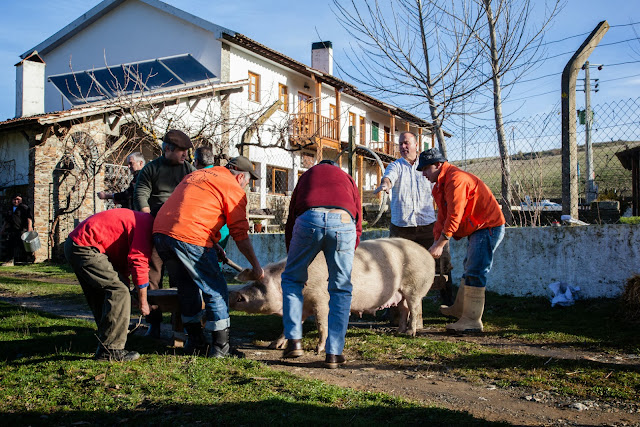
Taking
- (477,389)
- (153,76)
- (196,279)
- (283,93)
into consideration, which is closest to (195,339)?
(196,279)

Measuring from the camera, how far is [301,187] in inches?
182

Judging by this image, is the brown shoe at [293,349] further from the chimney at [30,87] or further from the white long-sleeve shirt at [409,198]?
the chimney at [30,87]

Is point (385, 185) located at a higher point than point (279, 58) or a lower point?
lower

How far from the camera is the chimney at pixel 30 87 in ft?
60.4

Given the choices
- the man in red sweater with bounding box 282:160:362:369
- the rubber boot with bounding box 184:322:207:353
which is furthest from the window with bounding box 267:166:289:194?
the man in red sweater with bounding box 282:160:362:369

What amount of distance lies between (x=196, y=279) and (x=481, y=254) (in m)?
2.92

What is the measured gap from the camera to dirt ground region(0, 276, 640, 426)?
10.6 feet

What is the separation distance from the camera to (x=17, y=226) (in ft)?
49.9

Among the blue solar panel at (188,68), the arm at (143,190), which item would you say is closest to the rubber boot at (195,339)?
the arm at (143,190)

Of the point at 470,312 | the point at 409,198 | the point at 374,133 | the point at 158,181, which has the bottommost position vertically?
the point at 470,312

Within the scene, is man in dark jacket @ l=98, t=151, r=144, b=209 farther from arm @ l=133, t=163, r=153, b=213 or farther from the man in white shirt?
the man in white shirt

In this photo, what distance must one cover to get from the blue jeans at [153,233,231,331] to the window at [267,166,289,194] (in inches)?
731

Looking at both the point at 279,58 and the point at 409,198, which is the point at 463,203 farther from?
the point at 279,58

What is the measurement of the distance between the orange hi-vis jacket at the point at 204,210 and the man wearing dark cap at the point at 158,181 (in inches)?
39.7
